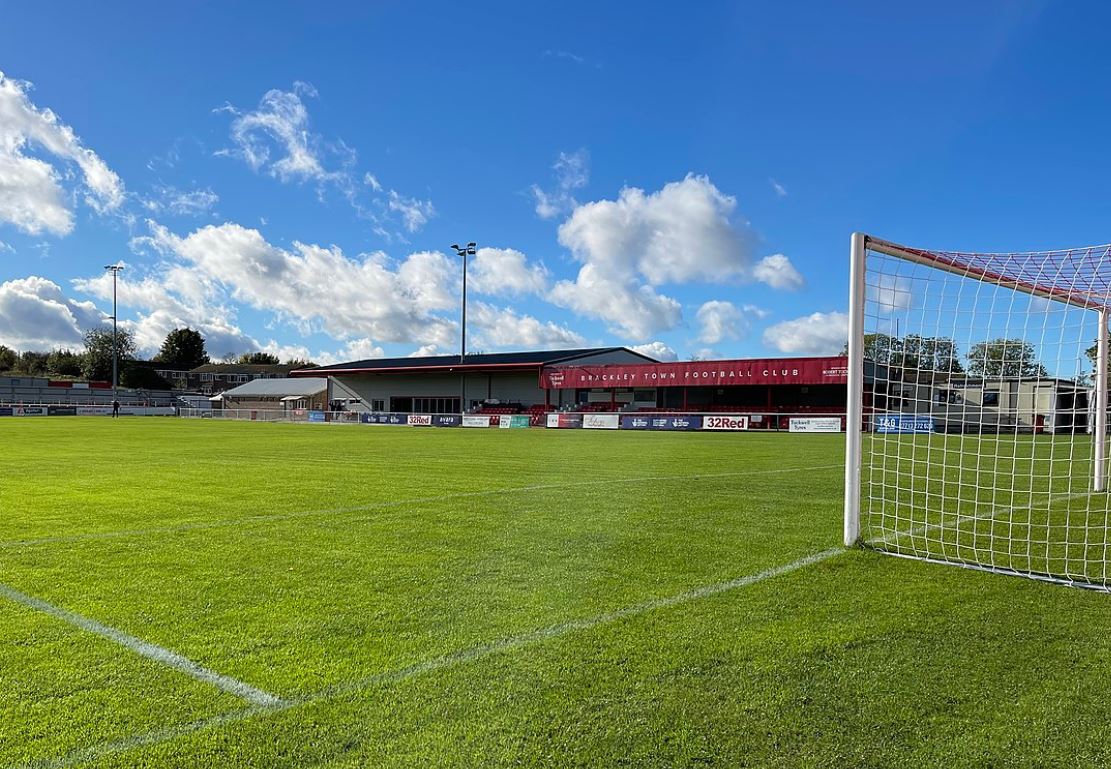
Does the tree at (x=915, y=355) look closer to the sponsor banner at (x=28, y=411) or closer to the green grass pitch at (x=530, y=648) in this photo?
the green grass pitch at (x=530, y=648)

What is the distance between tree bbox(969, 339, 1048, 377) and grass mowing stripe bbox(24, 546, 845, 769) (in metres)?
5.12

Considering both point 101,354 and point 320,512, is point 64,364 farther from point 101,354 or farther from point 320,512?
point 320,512

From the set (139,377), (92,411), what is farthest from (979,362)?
(139,377)

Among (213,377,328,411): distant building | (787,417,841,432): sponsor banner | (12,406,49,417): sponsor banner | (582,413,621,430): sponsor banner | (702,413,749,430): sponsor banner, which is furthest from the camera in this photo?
(213,377,328,411): distant building

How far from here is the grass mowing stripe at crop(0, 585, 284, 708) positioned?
279 cm

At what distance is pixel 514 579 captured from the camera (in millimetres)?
Result: 4562

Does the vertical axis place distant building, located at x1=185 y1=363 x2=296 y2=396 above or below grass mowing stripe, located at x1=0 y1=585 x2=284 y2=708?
above

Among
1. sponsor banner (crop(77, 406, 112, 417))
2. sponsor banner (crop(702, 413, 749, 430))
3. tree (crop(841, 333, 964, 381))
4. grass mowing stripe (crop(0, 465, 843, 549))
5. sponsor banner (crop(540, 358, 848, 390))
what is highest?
sponsor banner (crop(540, 358, 848, 390))

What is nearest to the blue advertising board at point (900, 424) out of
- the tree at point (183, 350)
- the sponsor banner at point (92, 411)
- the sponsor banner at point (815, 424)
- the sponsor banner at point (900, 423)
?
the sponsor banner at point (900, 423)

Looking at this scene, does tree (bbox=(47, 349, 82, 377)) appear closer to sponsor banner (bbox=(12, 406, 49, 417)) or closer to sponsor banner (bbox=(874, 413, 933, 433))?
sponsor banner (bbox=(12, 406, 49, 417))

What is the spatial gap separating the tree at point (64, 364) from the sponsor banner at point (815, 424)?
434 ft

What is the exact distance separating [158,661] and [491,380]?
5181 centimetres

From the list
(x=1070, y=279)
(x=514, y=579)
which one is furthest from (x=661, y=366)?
(x=514, y=579)

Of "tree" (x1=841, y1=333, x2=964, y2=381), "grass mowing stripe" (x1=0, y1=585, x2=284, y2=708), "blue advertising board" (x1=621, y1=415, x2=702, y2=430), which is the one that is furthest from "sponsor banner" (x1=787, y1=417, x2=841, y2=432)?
"grass mowing stripe" (x1=0, y1=585, x2=284, y2=708)
